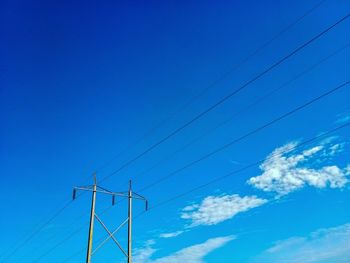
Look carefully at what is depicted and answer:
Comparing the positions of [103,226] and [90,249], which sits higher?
[103,226]

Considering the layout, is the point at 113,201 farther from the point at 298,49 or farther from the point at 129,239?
the point at 298,49

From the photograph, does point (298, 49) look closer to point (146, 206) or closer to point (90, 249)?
point (90, 249)

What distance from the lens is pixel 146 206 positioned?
108ft

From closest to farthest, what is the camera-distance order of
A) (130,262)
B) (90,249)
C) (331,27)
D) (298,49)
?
(331,27)
(298,49)
(90,249)
(130,262)

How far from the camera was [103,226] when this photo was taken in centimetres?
2725

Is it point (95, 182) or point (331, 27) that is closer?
point (331, 27)

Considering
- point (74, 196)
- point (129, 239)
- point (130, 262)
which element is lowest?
point (130, 262)

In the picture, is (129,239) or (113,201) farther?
(113,201)

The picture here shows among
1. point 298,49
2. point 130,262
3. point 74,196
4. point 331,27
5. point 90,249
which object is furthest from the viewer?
point 74,196

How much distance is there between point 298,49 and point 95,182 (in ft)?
64.8

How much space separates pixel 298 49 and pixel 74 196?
803 inches

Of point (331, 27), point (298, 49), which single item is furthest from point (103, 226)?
point (331, 27)

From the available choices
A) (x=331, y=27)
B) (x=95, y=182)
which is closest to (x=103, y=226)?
(x=95, y=182)

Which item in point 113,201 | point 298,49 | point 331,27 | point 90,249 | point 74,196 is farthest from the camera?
point 113,201
